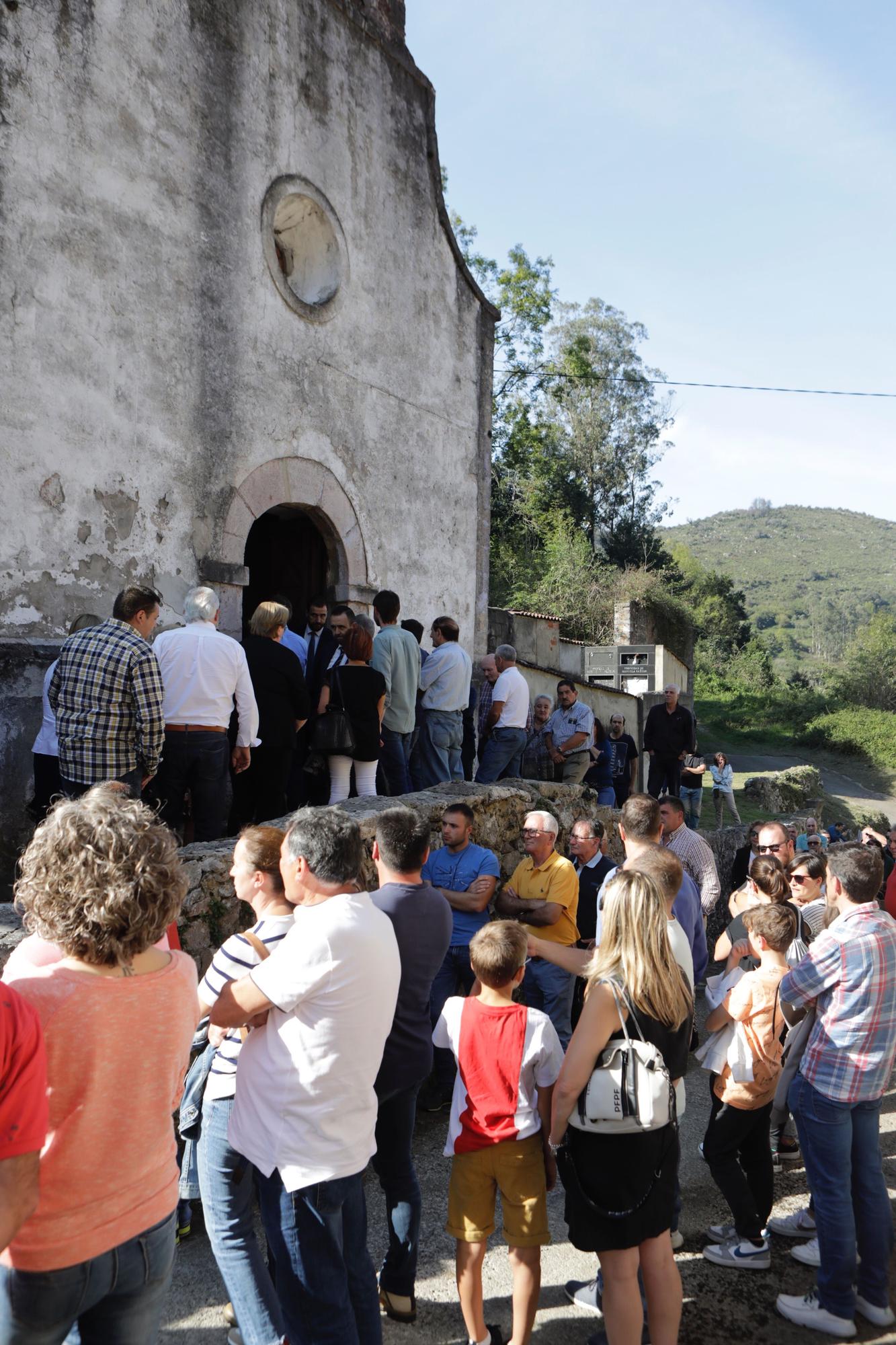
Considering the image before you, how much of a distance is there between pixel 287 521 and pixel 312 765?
3749 mm

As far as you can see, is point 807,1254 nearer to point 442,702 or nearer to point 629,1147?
point 629,1147

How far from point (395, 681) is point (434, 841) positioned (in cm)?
148

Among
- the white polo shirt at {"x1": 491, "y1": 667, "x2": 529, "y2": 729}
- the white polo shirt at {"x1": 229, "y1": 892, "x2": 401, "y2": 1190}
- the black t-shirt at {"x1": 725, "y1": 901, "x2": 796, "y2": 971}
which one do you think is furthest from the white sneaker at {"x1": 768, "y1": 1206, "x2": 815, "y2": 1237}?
the white polo shirt at {"x1": 491, "y1": 667, "x2": 529, "y2": 729}

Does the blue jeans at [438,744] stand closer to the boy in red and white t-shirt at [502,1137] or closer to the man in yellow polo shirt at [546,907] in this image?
the man in yellow polo shirt at [546,907]

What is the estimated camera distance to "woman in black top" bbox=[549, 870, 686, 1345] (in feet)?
10.5

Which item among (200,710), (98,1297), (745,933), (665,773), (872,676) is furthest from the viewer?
(872,676)

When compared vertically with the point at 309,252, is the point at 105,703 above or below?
below

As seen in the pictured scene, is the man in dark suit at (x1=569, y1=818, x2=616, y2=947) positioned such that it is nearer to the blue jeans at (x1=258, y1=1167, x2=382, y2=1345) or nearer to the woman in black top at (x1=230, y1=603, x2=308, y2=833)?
the woman in black top at (x1=230, y1=603, x2=308, y2=833)

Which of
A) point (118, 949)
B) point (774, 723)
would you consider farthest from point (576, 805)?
point (774, 723)

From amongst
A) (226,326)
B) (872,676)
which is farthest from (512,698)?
(872,676)

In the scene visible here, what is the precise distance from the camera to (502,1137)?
3.44 m

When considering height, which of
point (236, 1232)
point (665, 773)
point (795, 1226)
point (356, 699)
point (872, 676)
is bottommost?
point (795, 1226)

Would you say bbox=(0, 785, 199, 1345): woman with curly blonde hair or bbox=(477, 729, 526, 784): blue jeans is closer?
bbox=(0, 785, 199, 1345): woman with curly blonde hair

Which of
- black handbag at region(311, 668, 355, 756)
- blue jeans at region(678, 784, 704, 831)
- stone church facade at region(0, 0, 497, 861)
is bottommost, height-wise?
blue jeans at region(678, 784, 704, 831)
